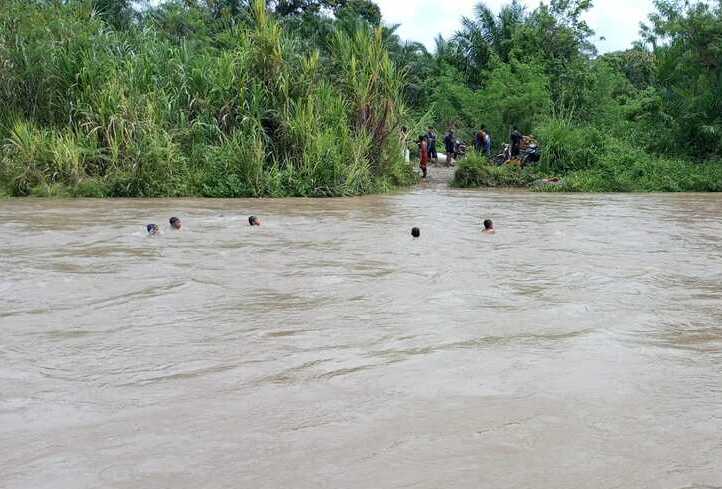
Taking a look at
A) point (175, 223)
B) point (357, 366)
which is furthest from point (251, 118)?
point (357, 366)

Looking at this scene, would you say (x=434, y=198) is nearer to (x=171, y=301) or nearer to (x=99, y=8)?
(x=171, y=301)

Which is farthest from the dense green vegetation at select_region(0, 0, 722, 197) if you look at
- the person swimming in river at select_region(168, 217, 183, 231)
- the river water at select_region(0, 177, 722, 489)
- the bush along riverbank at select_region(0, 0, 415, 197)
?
the river water at select_region(0, 177, 722, 489)

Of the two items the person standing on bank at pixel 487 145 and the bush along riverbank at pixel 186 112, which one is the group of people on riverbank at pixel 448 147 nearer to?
the person standing on bank at pixel 487 145

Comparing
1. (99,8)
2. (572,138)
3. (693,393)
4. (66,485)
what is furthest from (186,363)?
(99,8)

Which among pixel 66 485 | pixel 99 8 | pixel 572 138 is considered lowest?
pixel 66 485

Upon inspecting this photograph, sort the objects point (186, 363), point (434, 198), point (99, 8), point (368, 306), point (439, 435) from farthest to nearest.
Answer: point (99, 8)
point (434, 198)
point (368, 306)
point (186, 363)
point (439, 435)

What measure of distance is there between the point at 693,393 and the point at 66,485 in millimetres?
2578

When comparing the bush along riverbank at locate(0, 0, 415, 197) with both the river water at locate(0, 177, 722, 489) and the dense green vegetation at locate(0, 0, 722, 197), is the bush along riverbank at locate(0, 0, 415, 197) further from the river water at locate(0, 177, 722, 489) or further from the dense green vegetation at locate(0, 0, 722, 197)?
the river water at locate(0, 177, 722, 489)

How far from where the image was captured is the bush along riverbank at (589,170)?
18422 millimetres

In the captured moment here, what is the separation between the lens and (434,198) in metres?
15.6

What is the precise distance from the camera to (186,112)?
15.3 meters

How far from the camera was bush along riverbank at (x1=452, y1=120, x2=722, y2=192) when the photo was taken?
18.4 metres

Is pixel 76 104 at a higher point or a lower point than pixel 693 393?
higher

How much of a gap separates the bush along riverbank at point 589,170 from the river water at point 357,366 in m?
10.2
